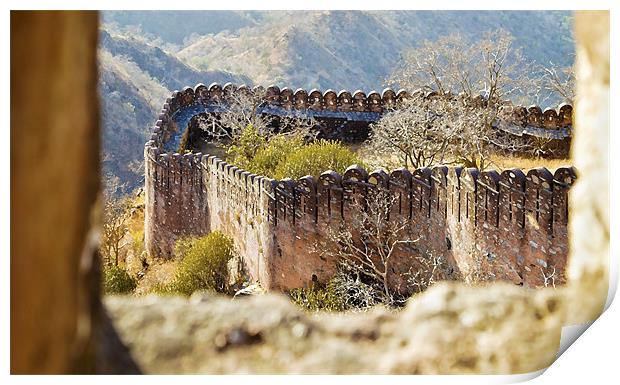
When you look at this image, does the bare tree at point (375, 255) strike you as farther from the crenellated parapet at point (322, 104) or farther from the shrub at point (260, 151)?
the crenellated parapet at point (322, 104)

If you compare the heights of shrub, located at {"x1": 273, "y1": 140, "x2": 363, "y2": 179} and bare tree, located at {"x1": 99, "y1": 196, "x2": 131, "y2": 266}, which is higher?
shrub, located at {"x1": 273, "y1": 140, "x2": 363, "y2": 179}

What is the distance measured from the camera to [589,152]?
4.18 metres

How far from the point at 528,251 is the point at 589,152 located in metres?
4.88

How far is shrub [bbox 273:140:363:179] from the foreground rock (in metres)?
8.63

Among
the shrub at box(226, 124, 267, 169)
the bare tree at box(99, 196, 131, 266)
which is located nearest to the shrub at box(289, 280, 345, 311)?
the shrub at box(226, 124, 267, 169)

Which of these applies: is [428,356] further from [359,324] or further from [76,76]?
[76,76]

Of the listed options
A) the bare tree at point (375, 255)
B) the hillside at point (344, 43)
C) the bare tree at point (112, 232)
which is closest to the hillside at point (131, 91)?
the hillside at point (344, 43)

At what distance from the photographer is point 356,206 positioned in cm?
1084

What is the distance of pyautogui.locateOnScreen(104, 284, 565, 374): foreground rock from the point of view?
10.5 feet

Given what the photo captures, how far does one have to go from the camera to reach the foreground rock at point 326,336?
3.20 meters

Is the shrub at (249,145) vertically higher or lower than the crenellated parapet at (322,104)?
lower

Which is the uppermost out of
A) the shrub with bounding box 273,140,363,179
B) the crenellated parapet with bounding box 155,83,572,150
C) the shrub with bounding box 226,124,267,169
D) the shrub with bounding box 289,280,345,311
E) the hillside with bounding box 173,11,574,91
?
the hillside with bounding box 173,11,574,91

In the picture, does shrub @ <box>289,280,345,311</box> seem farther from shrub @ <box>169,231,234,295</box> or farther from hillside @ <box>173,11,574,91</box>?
hillside @ <box>173,11,574,91</box>

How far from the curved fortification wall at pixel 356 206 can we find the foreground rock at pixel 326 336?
513 centimetres
